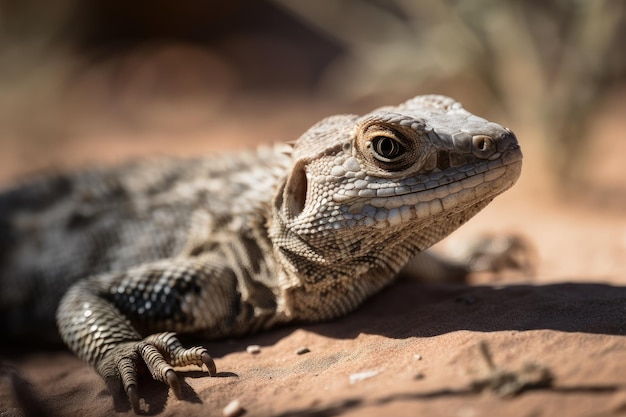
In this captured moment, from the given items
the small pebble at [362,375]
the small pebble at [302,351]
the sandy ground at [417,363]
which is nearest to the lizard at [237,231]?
the sandy ground at [417,363]

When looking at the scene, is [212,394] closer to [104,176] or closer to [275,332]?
[275,332]

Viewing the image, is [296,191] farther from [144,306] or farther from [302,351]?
[144,306]

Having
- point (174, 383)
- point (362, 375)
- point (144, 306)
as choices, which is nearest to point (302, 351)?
point (362, 375)

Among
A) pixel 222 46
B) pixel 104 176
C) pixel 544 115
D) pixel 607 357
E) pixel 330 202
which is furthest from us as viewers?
pixel 222 46

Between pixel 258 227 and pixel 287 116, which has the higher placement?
pixel 287 116

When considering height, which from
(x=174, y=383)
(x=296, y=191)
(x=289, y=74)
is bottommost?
(x=174, y=383)

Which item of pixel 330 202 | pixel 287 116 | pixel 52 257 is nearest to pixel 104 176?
pixel 52 257

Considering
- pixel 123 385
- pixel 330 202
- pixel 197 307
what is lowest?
pixel 123 385

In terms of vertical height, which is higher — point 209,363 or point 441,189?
point 441,189
